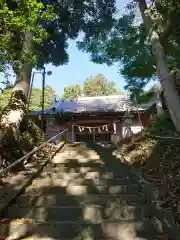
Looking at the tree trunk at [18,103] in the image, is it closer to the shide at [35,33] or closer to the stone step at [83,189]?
the shide at [35,33]

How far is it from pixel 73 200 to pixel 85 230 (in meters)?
1.07

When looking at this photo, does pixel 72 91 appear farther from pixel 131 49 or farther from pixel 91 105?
pixel 131 49

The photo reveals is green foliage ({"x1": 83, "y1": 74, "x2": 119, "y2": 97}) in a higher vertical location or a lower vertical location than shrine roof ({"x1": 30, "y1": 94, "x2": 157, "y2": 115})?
higher

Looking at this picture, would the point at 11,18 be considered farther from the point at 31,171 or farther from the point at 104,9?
the point at 104,9

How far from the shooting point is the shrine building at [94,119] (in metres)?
15.4

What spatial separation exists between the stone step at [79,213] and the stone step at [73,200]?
239 mm

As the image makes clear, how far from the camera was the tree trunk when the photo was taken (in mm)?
7338

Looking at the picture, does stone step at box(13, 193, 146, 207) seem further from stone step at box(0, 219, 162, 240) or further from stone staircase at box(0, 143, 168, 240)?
stone step at box(0, 219, 162, 240)

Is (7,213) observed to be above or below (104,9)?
below

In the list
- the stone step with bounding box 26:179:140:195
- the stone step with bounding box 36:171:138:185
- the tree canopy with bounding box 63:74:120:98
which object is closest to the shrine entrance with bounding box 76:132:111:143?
the stone step with bounding box 36:171:138:185

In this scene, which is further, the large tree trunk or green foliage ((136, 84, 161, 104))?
green foliage ((136, 84, 161, 104))

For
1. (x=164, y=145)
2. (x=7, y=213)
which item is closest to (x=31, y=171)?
(x=7, y=213)

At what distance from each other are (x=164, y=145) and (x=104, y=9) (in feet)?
31.2

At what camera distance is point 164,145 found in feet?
21.5
